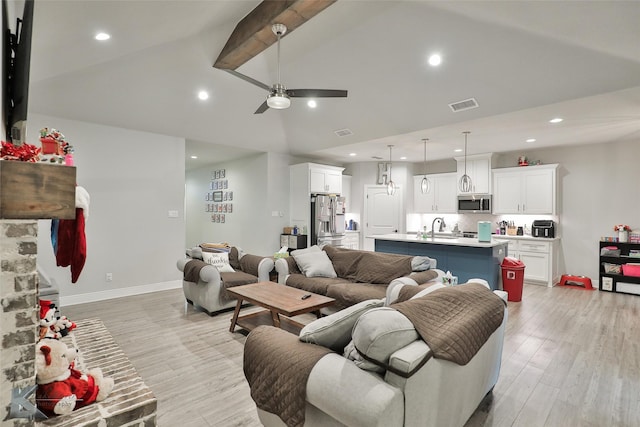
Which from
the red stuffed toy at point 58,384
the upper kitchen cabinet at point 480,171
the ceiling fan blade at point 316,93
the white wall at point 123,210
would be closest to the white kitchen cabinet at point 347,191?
the upper kitchen cabinet at point 480,171

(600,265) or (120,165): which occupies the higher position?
(120,165)

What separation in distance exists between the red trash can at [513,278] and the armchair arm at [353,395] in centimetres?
441

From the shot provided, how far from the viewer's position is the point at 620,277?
5566 millimetres

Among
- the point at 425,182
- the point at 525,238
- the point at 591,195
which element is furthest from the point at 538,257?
the point at 425,182

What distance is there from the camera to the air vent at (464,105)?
14.0 feet

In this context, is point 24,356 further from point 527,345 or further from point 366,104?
point 366,104

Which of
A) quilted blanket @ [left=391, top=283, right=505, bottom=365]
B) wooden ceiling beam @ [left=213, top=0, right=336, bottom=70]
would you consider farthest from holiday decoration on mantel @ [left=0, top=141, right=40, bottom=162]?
wooden ceiling beam @ [left=213, top=0, right=336, bottom=70]

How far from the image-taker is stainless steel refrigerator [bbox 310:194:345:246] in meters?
7.16

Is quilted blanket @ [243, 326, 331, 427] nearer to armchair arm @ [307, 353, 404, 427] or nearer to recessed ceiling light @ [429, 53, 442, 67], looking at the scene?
armchair arm @ [307, 353, 404, 427]

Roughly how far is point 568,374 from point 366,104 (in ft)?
13.4

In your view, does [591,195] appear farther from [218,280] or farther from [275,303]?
[218,280]

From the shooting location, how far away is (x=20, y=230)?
1.22 metres

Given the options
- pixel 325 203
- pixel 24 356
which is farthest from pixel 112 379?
pixel 325 203

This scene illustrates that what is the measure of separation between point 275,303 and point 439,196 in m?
5.92
